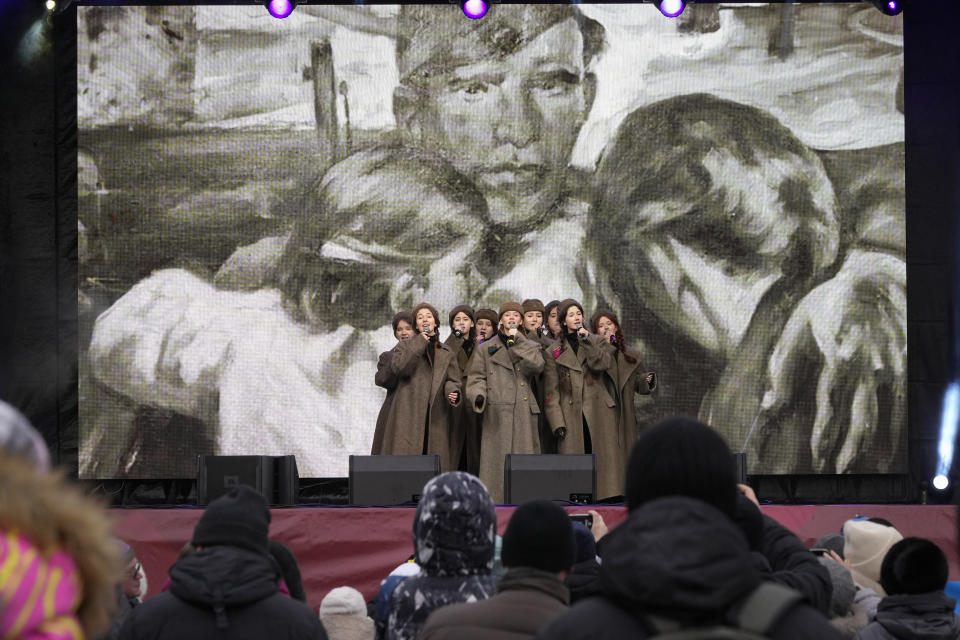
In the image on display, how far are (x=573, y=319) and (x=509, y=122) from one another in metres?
2.16

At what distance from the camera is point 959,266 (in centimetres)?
901

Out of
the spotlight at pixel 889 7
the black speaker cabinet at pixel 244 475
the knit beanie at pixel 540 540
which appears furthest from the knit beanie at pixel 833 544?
the spotlight at pixel 889 7

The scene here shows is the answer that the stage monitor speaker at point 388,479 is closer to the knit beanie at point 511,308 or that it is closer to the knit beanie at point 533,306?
the knit beanie at point 511,308

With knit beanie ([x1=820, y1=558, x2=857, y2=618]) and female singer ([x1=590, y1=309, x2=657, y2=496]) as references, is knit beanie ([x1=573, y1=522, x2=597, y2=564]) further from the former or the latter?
female singer ([x1=590, y1=309, x2=657, y2=496])

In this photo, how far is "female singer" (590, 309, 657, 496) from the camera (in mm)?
7684

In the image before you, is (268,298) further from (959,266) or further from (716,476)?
(716,476)

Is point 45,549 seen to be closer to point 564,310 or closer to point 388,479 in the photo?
point 388,479

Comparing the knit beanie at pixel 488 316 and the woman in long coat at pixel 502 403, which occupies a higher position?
the knit beanie at pixel 488 316

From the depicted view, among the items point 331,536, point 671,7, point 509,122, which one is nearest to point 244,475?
point 331,536

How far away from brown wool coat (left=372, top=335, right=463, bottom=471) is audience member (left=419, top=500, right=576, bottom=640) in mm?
5314

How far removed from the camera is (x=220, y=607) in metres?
2.24

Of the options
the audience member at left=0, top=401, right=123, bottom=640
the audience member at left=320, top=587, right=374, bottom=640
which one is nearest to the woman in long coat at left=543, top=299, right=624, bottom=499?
the audience member at left=320, top=587, right=374, bottom=640

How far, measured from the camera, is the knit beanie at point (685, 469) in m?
1.64

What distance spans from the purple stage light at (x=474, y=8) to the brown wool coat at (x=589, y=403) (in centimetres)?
268
